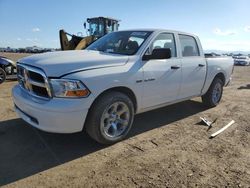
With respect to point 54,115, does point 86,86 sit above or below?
above

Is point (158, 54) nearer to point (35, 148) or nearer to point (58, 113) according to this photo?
point (58, 113)

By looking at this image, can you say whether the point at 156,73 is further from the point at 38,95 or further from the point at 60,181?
the point at 60,181

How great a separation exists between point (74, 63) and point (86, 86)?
41cm

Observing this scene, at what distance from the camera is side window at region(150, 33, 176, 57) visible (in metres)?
5.08

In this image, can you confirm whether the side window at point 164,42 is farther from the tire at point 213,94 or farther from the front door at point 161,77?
the tire at point 213,94

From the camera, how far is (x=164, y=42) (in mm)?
5406

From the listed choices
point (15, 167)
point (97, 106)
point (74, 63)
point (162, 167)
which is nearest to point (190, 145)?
point (162, 167)

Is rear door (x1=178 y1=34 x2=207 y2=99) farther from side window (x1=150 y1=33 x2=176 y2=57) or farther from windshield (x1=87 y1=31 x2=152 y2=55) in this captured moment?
windshield (x1=87 y1=31 x2=152 y2=55)

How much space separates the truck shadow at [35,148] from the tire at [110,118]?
0.88ft

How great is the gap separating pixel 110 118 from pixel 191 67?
2.41 meters

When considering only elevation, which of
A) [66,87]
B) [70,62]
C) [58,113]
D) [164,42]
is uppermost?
[164,42]

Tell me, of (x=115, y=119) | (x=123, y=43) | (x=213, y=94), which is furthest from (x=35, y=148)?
(x=213, y=94)

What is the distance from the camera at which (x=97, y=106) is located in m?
3.99

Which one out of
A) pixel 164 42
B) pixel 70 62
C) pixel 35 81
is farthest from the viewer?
pixel 164 42
